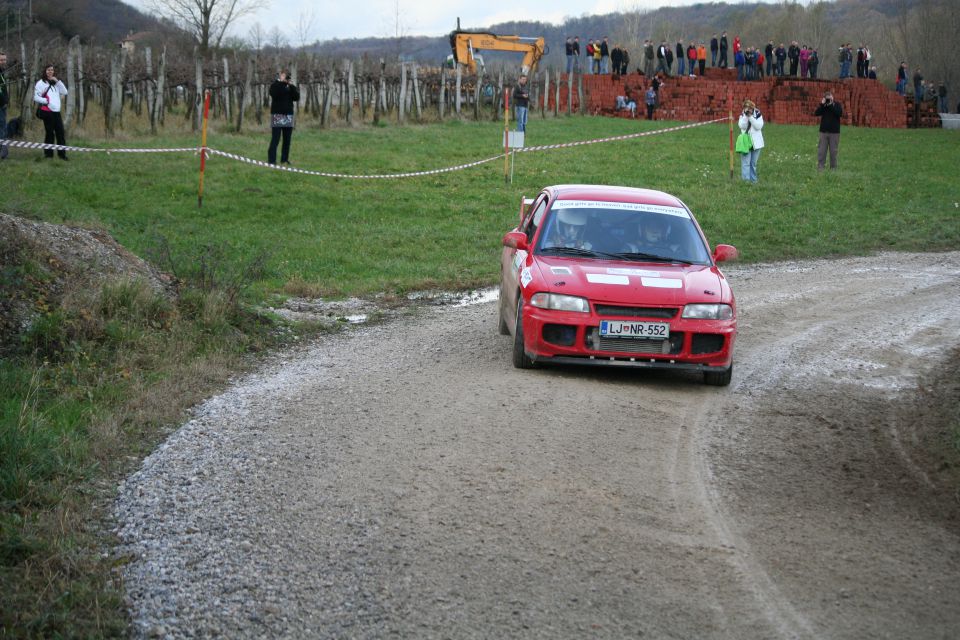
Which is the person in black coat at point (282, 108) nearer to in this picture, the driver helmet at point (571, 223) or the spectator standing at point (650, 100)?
the driver helmet at point (571, 223)

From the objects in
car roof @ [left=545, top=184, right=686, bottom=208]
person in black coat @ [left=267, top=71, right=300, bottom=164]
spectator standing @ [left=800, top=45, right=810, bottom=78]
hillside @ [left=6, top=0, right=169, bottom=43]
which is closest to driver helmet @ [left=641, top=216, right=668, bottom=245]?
car roof @ [left=545, top=184, right=686, bottom=208]

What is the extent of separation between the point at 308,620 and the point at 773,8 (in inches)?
5350

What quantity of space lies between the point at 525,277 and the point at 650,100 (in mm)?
38997

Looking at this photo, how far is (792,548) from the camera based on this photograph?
17.8 feet

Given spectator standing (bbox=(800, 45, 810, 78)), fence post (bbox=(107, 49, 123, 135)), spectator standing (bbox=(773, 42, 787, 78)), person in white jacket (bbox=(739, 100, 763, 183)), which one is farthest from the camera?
spectator standing (bbox=(800, 45, 810, 78))

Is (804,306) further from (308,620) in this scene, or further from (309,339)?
(308,620)

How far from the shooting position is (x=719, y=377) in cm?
896

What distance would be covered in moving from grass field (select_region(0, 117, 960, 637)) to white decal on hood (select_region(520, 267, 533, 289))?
269cm

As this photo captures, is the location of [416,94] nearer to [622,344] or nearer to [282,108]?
[282,108]

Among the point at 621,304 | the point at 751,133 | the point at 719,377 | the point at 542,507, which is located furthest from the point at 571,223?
the point at 751,133

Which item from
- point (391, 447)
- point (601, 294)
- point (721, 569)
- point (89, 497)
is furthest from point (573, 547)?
point (601, 294)

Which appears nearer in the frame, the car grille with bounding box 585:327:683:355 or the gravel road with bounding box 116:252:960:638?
the gravel road with bounding box 116:252:960:638

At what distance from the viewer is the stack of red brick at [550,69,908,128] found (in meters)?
46.0

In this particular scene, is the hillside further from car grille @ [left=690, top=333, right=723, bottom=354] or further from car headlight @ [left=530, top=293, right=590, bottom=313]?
car grille @ [left=690, top=333, right=723, bottom=354]
